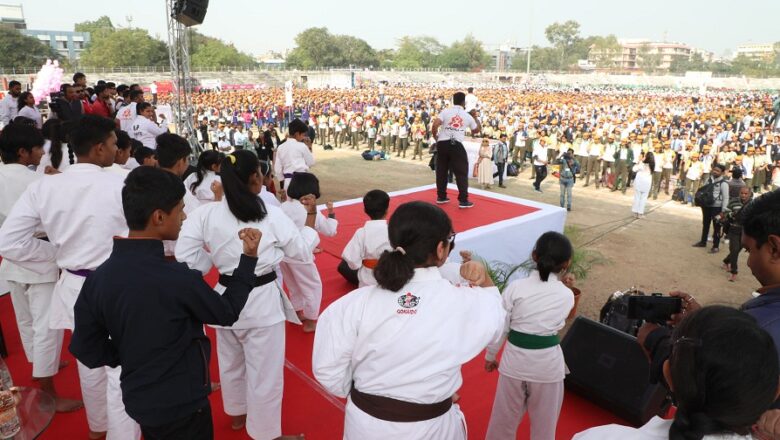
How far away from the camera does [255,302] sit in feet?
8.11

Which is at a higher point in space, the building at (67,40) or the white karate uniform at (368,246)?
the building at (67,40)

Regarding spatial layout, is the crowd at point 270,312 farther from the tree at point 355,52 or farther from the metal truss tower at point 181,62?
Result: the tree at point 355,52

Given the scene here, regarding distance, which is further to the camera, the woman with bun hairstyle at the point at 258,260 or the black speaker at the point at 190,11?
the black speaker at the point at 190,11

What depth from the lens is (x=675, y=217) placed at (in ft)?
37.1

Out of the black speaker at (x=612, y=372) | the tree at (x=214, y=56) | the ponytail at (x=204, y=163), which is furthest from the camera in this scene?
the tree at (x=214, y=56)

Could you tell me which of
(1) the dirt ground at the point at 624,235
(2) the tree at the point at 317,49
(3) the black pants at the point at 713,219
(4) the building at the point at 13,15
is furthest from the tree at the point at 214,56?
(3) the black pants at the point at 713,219

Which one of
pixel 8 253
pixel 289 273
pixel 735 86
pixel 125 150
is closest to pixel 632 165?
pixel 289 273

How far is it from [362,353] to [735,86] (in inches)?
3013

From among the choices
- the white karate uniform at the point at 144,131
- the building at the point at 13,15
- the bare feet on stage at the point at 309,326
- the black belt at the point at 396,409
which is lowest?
the bare feet on stage at the point at 309,326

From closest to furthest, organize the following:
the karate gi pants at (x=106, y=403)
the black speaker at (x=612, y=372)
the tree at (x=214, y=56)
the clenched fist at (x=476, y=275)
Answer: the clenched fist at (x=476, y=275)
the karate gi pants at (x=106, y=403)
the black speaker at (x=612, y=372)
the tree at (x=214, y=56)

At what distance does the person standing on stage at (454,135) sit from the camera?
6742mm

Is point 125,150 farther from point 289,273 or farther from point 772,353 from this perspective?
point 772,353

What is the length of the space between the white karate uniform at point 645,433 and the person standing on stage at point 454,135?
18.8 feet

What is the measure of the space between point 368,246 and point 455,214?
367 cm
